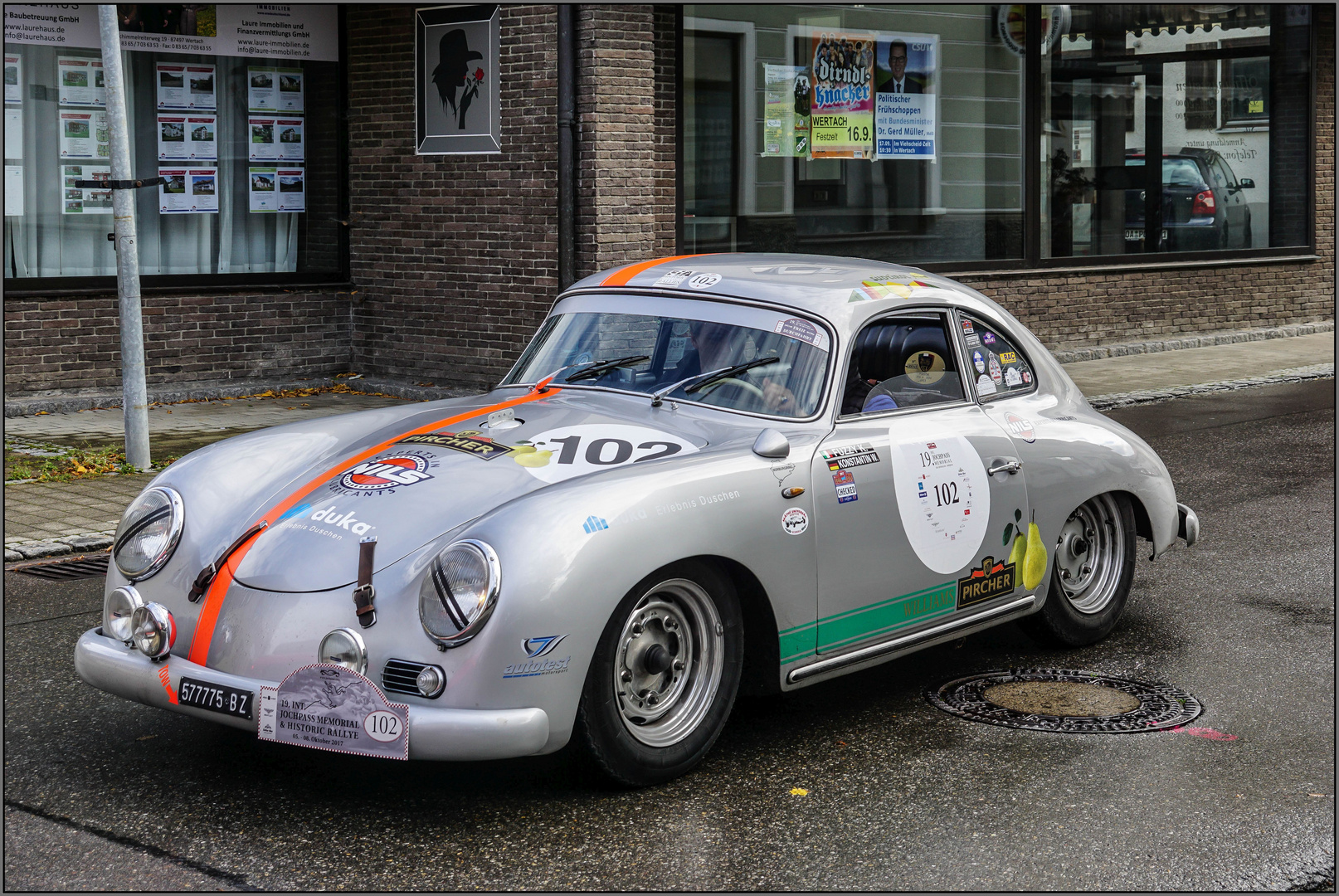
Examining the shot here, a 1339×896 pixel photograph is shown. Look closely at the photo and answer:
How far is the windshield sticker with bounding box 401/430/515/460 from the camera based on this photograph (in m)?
4.70

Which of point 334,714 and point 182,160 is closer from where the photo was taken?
point 334,714

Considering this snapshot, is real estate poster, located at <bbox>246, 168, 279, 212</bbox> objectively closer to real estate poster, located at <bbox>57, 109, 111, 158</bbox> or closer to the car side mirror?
real estate poster, located at <bbox>57, 109, 111, 158</bbox>

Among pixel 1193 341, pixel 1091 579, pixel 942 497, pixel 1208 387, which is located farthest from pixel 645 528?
pixel 1193 341

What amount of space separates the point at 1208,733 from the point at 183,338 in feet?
33.8

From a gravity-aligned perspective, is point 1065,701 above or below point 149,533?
below

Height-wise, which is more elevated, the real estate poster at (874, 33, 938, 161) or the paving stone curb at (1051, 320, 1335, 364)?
the real estate poster at (874, 33, 938, 161)

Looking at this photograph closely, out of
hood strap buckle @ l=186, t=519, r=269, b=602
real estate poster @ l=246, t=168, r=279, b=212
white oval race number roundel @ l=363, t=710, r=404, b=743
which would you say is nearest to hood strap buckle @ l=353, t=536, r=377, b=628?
white oval race number roundel @ l=363, t=710, r=404, b=743

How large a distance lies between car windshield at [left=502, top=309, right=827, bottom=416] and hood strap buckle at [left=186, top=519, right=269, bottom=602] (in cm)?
146

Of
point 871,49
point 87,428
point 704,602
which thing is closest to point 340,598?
point 704,602

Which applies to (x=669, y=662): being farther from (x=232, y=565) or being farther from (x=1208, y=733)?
(x=1208, y=733)

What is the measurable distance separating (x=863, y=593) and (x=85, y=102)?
10115 millimetres

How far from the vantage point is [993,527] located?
17.7 feet

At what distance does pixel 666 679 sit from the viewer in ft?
14.8

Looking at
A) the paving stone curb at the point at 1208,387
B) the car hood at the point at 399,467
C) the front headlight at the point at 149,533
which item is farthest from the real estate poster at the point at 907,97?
the front headlight at the point at 149,533
